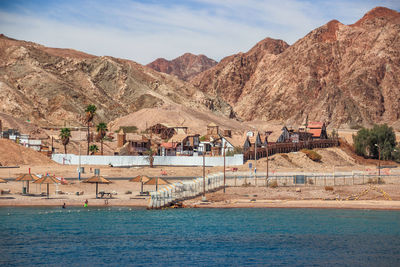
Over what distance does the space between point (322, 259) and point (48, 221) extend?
2534 cm

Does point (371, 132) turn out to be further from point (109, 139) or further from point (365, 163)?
point (109, 139)

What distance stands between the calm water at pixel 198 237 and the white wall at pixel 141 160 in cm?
3700

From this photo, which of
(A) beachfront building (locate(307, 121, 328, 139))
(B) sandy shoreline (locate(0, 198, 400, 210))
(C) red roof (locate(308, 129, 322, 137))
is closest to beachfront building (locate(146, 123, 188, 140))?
(C) red roof (locate(308, 129, 322, 137))

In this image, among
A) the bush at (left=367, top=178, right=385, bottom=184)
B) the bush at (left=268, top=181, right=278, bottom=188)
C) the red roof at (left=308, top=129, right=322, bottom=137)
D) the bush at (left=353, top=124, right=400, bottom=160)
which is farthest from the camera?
the red roof at (left=308, top=129, right=322, bottom=137)

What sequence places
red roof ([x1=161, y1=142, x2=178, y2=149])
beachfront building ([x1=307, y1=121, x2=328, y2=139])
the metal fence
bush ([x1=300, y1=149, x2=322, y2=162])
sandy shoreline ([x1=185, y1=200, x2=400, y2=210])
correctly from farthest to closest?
1. beachfront building ([x1=307, y1=121, x2=328, y2=139])
2. bush ([x1=300, y1=149, x2=322, y2=162])
3. red roof ([x1=161, y1=142, x2=178, y2=149])
4. the metal fence
5. sandy shoreline ([x1=185, y1=200, x2=400, y2=210])

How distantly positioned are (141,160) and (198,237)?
52.1 metres

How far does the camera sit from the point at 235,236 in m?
48.1

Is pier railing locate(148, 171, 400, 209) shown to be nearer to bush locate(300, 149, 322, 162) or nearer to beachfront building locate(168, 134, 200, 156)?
bush locate(300, 149, 322, 162)

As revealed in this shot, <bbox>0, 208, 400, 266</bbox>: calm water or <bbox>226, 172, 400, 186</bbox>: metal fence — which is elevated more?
<bbox>226, 172, 400, 186</bbox>: metal fence

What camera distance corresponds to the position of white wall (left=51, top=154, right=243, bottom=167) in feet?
310

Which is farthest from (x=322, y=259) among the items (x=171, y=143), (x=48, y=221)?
(x=171, y=143)

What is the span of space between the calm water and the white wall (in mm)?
37001

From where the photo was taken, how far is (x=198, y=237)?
47531 millimetres

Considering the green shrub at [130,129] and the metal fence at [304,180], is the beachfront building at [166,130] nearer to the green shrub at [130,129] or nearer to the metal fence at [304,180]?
the green shrub at [130,129]
